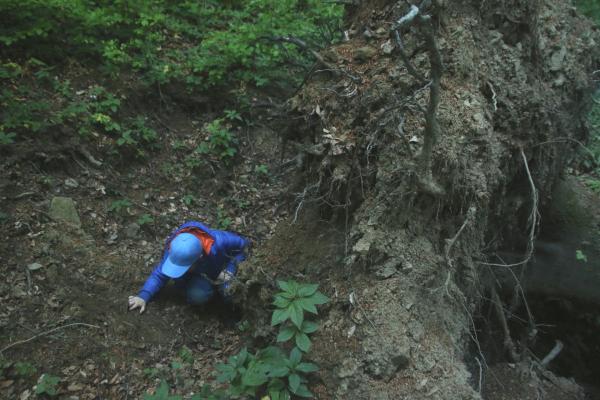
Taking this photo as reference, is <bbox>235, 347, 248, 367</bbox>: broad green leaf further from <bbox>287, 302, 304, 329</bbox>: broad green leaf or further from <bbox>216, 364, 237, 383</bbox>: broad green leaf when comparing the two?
<bbox>287, 302, 304, 329</bbox>: broad green leaf

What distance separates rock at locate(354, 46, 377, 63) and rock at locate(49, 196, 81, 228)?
9.78ft

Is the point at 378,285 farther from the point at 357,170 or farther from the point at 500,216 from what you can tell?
the point at 500,216

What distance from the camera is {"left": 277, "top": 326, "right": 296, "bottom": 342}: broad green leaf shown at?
261 cm

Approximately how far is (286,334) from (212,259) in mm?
1664

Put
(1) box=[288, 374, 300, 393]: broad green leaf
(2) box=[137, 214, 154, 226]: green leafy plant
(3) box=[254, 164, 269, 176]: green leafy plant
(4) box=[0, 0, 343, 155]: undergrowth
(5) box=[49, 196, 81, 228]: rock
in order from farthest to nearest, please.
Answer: (3) box=[254, 164, 269, 176]: green leafy plant → (4) box=[0, 0, 343, 155]: undergrowth → (2) box=[137, 214, 154, 226]: green leafy plant → (5) box=[49, 196, 81, 228]: rock → (1) box=[288, 374, 300, 393]: broad green leaf

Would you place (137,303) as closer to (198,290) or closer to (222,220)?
(198,290)

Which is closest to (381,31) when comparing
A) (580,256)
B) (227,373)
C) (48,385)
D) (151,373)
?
(227,373)

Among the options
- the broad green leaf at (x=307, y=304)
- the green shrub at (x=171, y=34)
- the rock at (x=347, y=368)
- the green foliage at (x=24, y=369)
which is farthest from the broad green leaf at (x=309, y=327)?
the green shrub at (x=171, y=34)

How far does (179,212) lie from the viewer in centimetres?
498

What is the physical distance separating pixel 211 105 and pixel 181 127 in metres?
0.53

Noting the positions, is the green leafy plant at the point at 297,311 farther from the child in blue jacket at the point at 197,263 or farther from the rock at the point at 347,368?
the child in blue jacket at the point at 197,263

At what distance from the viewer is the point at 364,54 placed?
3529 mm

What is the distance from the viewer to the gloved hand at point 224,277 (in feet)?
12.4

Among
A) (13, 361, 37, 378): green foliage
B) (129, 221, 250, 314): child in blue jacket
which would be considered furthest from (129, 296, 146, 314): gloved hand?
(13, 361, 37, 378): green foliage
